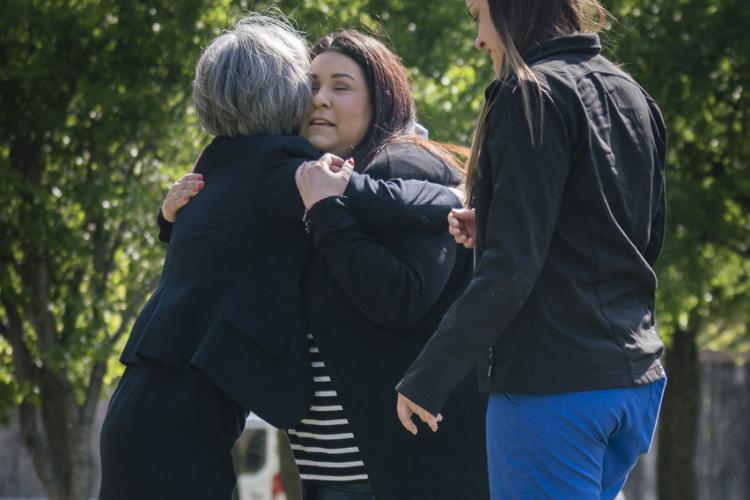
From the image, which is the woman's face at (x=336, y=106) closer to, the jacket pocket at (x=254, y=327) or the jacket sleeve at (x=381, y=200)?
the jacket sleeve at (x=381, y=200)

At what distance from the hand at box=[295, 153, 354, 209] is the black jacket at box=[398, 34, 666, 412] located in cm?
53

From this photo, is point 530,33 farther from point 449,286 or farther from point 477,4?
point 449,286

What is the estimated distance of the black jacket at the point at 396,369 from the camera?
10.3ft

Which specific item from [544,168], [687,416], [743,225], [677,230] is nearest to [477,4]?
[544,168]

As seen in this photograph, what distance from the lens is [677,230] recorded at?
8.44 metres

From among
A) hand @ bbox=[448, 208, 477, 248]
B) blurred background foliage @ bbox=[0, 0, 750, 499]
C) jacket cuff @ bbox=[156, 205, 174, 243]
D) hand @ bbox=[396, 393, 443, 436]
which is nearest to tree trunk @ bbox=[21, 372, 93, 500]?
blurred background foliage @ bbox=[0, 0, 750, 499]

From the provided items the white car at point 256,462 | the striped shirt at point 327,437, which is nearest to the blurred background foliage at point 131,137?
the striped shirt at point 327,437

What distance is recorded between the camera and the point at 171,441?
310cm

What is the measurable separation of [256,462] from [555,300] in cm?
1184

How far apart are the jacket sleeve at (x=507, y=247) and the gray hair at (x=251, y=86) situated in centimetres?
86

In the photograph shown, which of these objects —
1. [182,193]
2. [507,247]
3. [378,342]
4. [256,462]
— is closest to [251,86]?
[182,193]

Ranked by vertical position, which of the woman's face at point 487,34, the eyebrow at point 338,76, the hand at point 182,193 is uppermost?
the woman's face at point 487,34

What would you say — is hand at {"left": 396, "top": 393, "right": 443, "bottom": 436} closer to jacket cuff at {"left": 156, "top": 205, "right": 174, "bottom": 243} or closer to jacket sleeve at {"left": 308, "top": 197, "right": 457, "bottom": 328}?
jacket sleeve at {"left": 308, "top": 197, "right": 457, "bottom": 328}

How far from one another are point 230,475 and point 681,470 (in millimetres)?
8409
